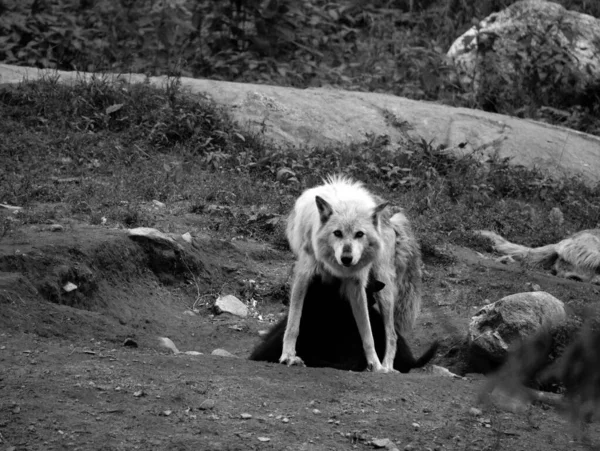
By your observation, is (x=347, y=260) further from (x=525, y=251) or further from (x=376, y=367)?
(x=525, y=251)

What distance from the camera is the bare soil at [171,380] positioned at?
165 inches

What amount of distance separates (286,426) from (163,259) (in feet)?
10.9

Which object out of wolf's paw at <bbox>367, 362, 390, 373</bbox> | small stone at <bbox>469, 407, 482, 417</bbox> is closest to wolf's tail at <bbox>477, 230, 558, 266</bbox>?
wolf's paw at <bbox>367, 362, 390, 373</bbox>

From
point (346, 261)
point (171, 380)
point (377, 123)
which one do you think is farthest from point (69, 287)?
point (377, 123)

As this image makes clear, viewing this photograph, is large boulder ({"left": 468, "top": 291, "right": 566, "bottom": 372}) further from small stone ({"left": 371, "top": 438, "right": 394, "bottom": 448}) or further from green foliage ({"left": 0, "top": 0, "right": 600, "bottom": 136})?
green foliage ({"left": 0, "top": 0, "right": 600, "bottom": 136})

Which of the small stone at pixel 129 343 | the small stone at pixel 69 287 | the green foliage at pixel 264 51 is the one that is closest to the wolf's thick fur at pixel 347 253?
the small stone at pixel 129 343

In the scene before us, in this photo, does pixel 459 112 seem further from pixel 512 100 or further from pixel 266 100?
pixel 266 100

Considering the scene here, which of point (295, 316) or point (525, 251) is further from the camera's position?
point (525, 251)

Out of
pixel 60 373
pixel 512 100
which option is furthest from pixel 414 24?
pixel 60 373

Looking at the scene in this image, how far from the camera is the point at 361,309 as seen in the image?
629cm

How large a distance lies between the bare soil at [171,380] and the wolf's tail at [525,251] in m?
1.76

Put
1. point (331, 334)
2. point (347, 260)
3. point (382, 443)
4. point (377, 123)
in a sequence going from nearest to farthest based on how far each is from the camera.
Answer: point (382, 443) → point (347, 260) → point (331, 334) → point (377, 123)

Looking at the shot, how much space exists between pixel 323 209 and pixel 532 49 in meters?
9.30

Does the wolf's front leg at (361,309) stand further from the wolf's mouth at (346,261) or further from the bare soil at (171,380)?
the bare soil at (171,380)
